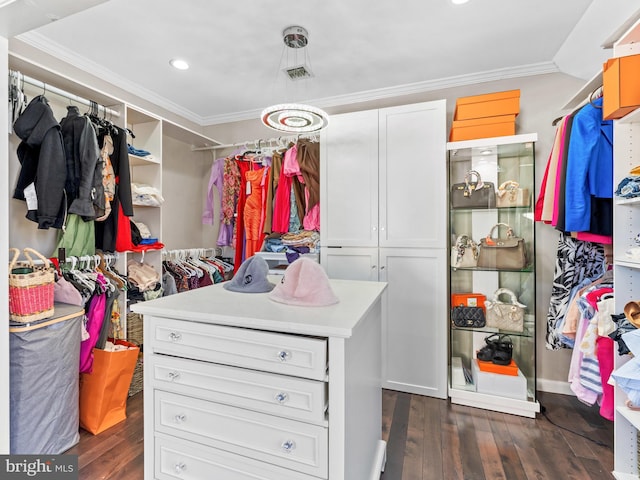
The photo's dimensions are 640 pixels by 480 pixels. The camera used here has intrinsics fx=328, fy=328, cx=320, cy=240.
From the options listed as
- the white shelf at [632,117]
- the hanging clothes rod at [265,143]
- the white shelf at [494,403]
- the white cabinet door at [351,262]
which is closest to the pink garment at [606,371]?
the white shelf at [494,403]

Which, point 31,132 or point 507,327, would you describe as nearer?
point 31,132

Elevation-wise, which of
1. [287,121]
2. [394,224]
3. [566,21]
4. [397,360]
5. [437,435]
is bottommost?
[437,435]

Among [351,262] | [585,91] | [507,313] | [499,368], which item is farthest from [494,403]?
[585,91]

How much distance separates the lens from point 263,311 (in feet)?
3.86

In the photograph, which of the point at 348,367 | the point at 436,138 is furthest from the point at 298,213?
the point at 348,367

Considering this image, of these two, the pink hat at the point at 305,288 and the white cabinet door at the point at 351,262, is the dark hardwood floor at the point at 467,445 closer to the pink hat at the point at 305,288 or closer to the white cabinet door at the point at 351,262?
the white cabinet door at the point at 351,262

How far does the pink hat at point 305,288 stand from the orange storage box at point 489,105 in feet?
6.40

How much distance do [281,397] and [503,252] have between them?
206 centimetres

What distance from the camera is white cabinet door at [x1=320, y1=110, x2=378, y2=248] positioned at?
270 centimetres

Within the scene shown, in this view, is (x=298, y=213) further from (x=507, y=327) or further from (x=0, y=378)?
(x=0, y=378)

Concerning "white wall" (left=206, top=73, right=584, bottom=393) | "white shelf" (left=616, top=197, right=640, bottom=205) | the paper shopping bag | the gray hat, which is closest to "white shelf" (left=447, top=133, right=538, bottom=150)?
"white wall" (left=206, top=73, right=584, bottom=393)

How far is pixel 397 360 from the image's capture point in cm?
261

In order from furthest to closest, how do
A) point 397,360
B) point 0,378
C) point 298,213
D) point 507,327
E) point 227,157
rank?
point 227,157 < point 298,213 < point 397,360 < point 507,327 < point 0,378

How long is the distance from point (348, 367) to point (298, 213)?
2.13 m
